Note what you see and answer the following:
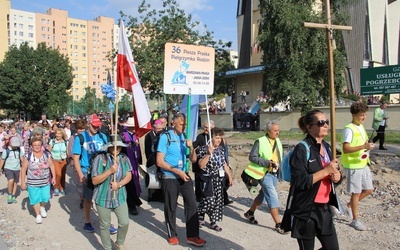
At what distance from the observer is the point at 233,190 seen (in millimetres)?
9234

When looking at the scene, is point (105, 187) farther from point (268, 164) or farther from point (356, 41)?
point (356, 41)

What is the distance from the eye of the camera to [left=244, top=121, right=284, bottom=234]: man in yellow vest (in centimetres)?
580

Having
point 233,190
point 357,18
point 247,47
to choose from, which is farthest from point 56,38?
point 233,190

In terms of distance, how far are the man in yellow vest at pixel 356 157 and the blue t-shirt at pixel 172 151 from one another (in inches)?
98.4

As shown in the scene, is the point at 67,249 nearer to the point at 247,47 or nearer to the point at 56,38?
the point at 247,47

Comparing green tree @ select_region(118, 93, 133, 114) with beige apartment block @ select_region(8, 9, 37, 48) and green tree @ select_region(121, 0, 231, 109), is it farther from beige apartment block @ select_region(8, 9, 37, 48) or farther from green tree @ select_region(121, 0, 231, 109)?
beige apartment block @ select_region(8, 9, 37, 48)

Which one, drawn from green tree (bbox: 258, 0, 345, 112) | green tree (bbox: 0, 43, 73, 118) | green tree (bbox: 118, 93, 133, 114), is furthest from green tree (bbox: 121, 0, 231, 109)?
green tree (bbox: 0, 43, 73, 118)

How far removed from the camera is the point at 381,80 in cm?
1667

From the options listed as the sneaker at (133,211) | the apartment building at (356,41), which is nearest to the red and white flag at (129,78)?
the sneaker at (133,211)

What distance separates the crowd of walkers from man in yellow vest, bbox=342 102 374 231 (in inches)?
0.6

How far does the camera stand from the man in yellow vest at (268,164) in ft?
19.0

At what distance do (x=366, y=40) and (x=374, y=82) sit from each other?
26.3 metres

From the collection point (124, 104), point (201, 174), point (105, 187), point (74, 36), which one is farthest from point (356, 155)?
point (74, 36)

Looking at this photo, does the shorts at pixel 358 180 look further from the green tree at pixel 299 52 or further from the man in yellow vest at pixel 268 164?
the green tree at pixel 299 52
